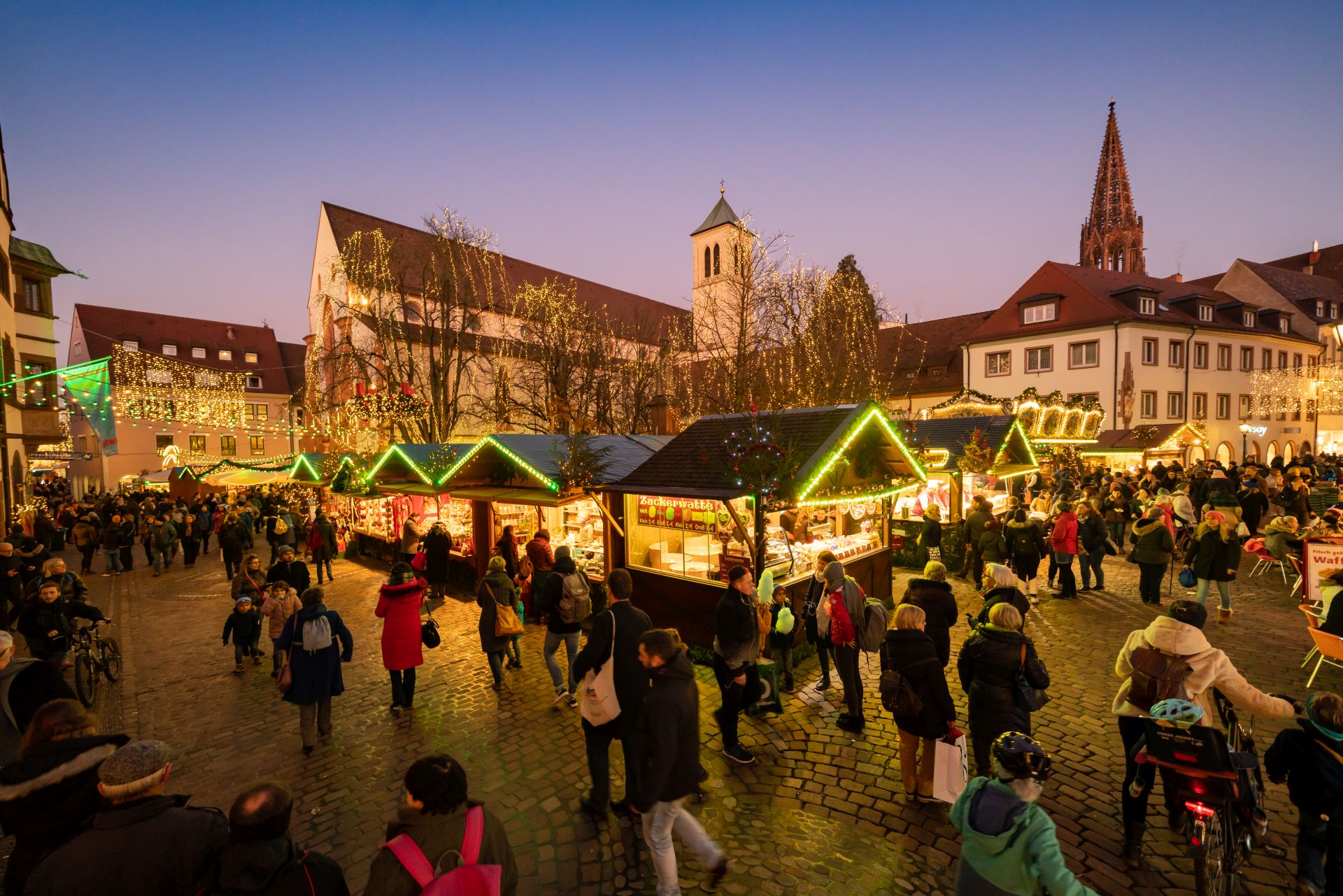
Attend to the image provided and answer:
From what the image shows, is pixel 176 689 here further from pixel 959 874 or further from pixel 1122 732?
pixel 1122 732

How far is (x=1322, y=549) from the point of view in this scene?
822 centimetres

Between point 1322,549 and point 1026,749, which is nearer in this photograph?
point 1026,749

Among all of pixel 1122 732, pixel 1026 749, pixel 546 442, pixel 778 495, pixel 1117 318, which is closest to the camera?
pixel 1026 749

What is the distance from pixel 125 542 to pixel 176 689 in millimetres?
11627

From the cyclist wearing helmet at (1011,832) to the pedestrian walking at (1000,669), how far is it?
5.84 ft

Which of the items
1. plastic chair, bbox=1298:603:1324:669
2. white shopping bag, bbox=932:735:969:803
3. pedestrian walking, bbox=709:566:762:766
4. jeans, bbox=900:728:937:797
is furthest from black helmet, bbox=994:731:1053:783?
plastic chair, bbox=1298:603:1324:669

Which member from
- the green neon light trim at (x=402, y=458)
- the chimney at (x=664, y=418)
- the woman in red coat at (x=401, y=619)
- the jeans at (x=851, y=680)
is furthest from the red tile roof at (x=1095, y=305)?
the woman in red coat at (x=401, y=619)

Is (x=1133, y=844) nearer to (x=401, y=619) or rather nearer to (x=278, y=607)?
(x=401, y=619)

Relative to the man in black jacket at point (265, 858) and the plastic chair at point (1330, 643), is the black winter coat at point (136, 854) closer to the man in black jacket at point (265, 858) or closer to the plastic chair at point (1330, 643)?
the man in black jacket at point (265, 858)

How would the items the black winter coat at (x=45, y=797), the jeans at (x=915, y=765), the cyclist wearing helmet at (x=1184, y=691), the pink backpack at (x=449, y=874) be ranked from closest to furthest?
1. the pink backpack at (x=449, y=874)
2. the black winter coat at (x=45, y=797)
3. the cyclist wearing helmet at (x=1184, y=691)
4. the jeans at (x=915, y=765)

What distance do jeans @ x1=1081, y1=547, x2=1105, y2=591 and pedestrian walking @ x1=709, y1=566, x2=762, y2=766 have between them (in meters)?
8.50

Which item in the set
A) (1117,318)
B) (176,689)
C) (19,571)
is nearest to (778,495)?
(176,689)

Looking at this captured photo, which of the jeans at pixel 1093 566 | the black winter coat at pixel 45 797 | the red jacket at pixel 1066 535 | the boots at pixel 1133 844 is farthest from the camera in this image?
the jeans at pixel 1093 566

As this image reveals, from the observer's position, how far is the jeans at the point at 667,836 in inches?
146
